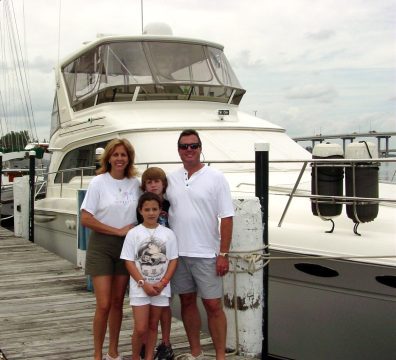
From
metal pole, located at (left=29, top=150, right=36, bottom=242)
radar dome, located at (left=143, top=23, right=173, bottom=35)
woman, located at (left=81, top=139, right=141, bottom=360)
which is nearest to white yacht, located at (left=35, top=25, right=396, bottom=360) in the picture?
metal pole, located at (left=29, top=150, right=36, bottom=242)

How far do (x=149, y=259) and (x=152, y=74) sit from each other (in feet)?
17.9

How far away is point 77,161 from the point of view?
8.60 metres

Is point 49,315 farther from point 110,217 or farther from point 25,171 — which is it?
point 25,171

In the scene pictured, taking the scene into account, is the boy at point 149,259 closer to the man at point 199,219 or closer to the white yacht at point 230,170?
the man at point 199,219

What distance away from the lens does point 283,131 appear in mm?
8336

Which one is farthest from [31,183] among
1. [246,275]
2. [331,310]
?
[246,275]

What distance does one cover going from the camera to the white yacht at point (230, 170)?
419 centimetres

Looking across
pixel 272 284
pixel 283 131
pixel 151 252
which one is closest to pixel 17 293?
pixel 272 284

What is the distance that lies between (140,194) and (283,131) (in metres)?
5.30

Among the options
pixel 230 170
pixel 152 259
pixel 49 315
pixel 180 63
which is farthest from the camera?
pixel 180 63

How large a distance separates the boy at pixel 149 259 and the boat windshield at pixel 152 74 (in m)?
5.24

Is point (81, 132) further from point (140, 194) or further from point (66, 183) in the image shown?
point (140, 194)

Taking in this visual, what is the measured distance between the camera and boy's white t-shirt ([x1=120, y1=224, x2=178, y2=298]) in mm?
3152

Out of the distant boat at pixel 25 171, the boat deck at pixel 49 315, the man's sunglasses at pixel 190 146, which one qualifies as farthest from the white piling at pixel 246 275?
the distant boat at pixel 25 171
